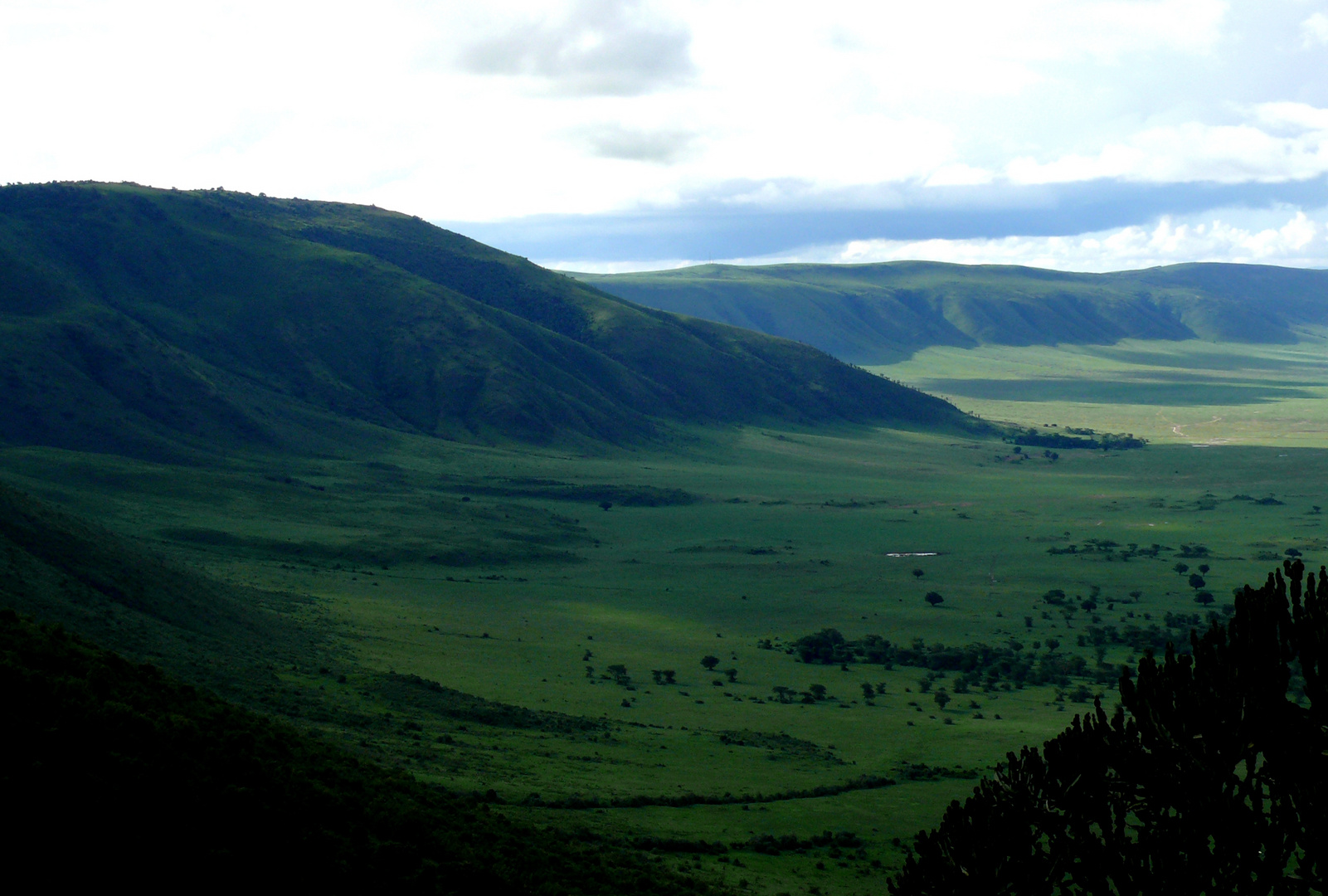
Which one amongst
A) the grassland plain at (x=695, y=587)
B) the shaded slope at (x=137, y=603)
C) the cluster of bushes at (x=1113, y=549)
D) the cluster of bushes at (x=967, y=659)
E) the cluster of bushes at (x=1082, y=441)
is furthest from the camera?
the cluster of bushes at (x=1082, y=441)

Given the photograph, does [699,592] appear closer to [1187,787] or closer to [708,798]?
[708,798]

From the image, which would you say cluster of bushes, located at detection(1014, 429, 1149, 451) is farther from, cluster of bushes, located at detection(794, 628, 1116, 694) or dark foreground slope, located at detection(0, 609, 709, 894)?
dark foreground slope, located at detection(0, 609, 709, 894)

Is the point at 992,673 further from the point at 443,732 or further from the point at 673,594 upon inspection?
the point at 443,732

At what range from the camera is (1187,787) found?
704 inches

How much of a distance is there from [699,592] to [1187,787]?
2738 inches

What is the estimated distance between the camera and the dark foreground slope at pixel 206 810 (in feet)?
69.5

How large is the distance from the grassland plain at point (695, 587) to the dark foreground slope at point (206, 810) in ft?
19.8

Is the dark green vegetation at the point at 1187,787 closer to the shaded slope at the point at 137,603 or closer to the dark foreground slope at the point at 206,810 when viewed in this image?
the dark foreground slope at the point at 206,810

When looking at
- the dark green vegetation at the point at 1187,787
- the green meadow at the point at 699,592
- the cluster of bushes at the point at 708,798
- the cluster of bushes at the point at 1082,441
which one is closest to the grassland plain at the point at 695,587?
the cluster of bushes at the point at 708,798

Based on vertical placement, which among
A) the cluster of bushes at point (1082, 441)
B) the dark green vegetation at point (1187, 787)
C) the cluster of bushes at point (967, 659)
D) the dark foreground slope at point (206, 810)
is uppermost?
the cluster of bushes at point (1082, 441)

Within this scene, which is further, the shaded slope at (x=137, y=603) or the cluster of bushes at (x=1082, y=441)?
the cluster of bushes at (x=1082, y=441)

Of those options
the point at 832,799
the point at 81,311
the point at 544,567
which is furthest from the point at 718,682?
the point at 81,311

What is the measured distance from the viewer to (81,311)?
149 meters

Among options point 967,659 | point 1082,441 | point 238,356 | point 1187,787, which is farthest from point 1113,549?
point 238,356
